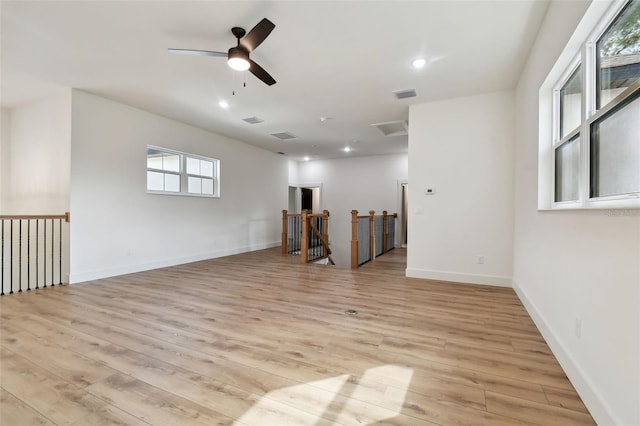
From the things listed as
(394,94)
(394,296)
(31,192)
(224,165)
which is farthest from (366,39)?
(31,192)

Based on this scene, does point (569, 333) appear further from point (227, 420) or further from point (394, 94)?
point (394, 94)

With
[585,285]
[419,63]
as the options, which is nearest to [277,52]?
[419,63]

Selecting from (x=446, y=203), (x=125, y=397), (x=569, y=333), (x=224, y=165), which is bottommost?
(x=125, y=397)

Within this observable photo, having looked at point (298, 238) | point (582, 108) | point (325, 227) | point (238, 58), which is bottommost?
point (298, 238)

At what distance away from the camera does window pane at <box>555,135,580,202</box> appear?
217 cm

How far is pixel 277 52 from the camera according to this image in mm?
3174

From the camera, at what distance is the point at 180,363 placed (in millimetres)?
2029

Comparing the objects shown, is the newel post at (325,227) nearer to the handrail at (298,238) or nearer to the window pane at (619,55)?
the handrail at (298,238)

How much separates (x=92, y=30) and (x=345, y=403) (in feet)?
13.1

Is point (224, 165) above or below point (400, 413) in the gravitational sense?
above

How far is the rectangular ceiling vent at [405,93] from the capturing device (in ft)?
13.6

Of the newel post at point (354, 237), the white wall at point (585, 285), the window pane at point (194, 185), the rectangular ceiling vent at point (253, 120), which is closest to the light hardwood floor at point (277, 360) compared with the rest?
the white wall at point (585, 285)

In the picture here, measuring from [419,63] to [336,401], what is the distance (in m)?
3.52

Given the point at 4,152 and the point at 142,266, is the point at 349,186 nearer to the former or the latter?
the point at 142,266
